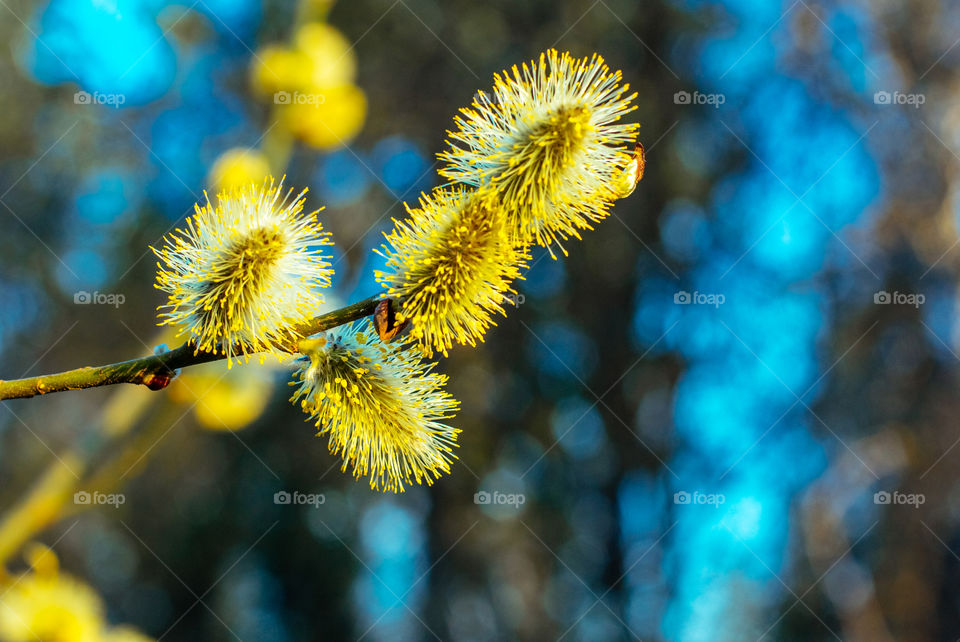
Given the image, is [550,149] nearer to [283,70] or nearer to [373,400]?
[373,400]

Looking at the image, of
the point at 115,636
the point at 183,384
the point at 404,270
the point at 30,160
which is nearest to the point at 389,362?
the point at 404,270

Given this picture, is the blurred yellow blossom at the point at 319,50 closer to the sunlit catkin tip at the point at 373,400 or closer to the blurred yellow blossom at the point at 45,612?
the sunlit catkin tip at the point at 373,400

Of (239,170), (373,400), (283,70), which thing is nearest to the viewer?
(373,400)

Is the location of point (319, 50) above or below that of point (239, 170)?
above

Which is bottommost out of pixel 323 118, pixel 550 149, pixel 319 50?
pixel 550 149

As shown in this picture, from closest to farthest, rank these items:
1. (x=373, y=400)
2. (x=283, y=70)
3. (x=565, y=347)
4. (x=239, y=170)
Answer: (x=373, y=400) → (x=239, y=170) → (x=283, y=70) → (x=565, y=347)

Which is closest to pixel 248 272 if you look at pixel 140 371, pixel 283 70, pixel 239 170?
pixel 140 371
